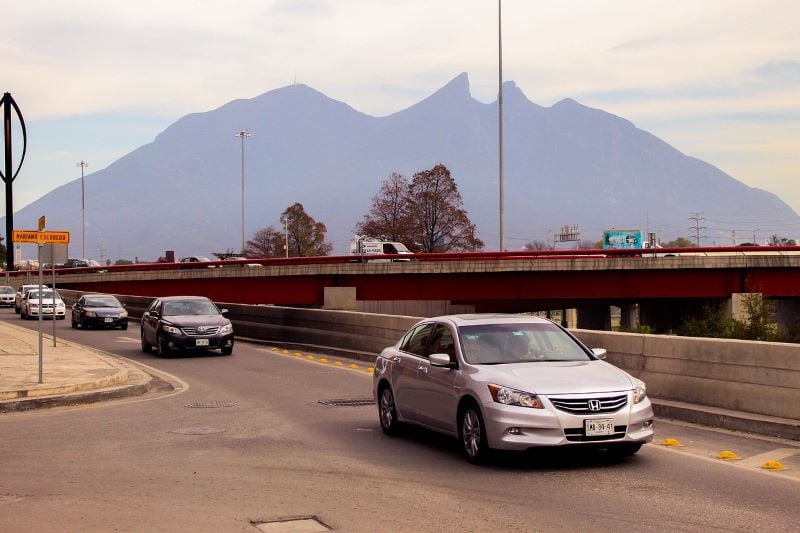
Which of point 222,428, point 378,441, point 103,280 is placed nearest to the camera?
point 378,441

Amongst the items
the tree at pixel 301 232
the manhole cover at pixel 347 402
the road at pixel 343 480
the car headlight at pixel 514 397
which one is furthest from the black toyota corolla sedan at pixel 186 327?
the tree at pixel 301 232

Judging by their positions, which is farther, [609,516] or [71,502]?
[71,502]

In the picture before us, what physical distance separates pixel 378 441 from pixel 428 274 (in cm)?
3353

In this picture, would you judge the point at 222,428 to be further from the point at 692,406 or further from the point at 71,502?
the point at 692,406

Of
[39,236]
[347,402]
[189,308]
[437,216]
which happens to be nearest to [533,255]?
[189,308]

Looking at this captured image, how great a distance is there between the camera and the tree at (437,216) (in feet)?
301

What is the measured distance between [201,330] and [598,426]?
1735cm

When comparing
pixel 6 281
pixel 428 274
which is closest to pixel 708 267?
pixel 428 274

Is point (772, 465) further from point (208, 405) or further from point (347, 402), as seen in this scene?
point (208, 405)

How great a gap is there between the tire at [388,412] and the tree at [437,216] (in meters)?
78.3

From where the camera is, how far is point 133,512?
8289 millimetres

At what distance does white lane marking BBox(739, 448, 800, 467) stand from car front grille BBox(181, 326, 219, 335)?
1711 cm

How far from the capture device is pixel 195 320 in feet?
85.5

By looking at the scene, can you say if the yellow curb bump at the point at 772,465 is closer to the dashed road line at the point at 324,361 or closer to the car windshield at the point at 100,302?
the dashed road line at the point at 324,361
